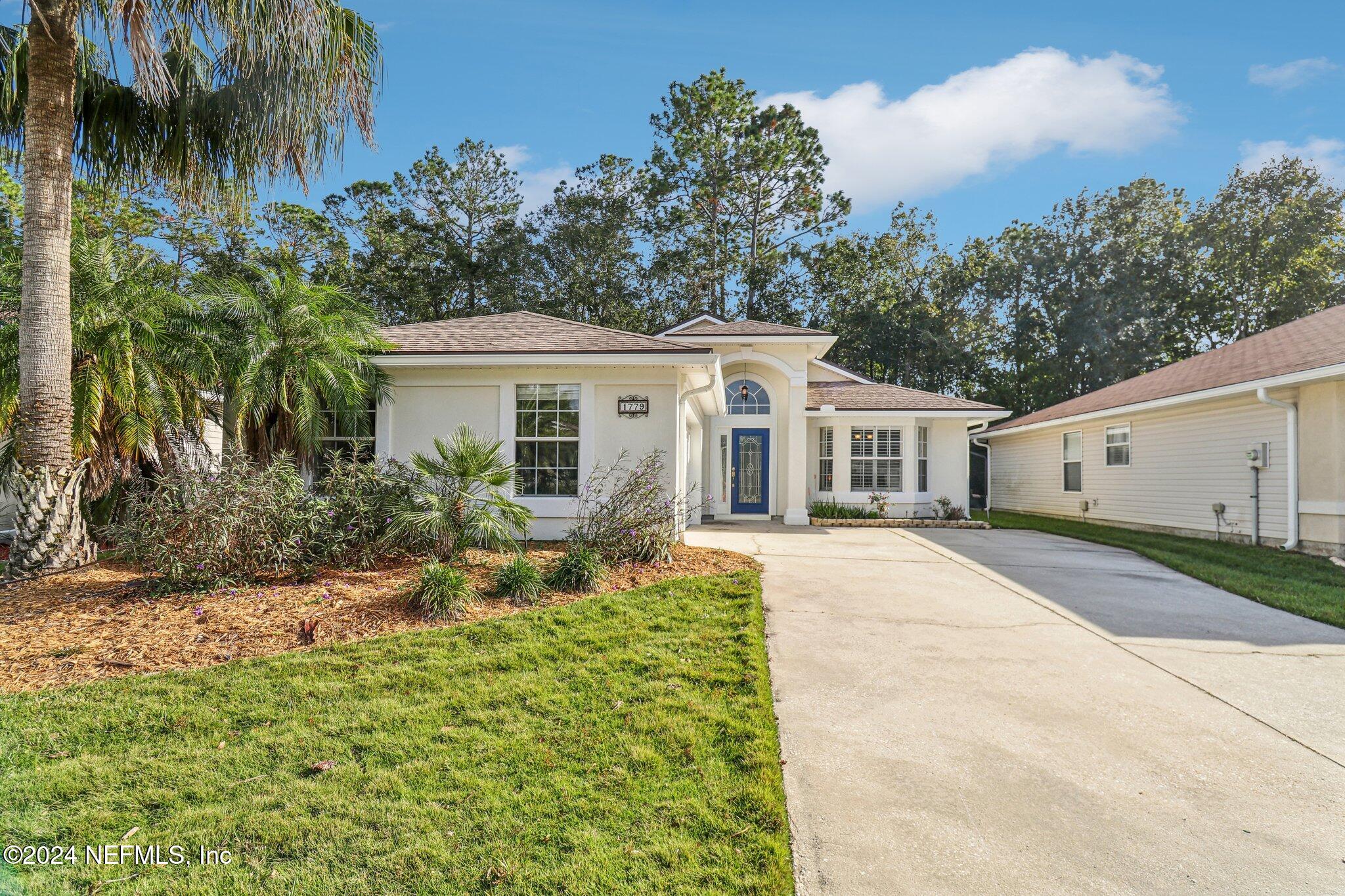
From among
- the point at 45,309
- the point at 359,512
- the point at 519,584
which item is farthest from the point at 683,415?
the point at 45,309

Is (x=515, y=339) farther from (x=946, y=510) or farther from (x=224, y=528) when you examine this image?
(x=946, y=510)

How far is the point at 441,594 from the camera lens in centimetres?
528

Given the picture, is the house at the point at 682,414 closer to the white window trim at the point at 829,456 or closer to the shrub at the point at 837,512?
the white window trim at the point at 829,456

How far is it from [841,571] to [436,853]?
6353 millimetres

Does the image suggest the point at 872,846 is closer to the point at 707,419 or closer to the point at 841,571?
the point at 841,571

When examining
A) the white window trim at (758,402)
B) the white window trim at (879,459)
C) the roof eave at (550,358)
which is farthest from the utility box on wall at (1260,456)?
the roof eave at (550,358)

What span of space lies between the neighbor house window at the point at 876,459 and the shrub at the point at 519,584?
10.9 m

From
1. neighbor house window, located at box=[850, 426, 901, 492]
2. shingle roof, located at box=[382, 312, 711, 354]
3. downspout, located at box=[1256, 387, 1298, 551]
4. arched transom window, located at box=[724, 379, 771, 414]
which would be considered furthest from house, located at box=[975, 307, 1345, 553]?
shingle roof, located at box=[382, 312, 711, 354]

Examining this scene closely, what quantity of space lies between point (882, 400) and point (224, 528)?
13405mm

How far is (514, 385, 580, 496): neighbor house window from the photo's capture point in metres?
9.27

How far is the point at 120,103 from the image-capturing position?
7059mm

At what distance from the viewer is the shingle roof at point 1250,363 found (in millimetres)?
10164

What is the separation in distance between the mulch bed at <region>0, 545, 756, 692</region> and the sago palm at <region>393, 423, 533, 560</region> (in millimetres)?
467

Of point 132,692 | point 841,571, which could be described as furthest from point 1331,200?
point 132,692
